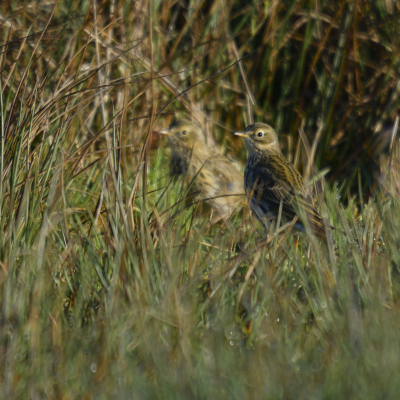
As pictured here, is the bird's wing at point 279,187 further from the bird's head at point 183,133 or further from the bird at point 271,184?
the bird's head at point 183,133

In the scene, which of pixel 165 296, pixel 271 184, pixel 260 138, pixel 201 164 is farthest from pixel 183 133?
pixel 165 296

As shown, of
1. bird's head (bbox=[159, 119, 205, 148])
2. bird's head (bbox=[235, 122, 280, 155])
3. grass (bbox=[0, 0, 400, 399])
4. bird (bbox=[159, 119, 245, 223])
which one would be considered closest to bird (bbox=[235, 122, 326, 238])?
bird's head (bbox=[235, 122, 280, 155])

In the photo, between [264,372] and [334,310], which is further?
[334,310]

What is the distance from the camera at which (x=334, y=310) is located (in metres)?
2.39

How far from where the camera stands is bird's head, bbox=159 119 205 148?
5.41 meters

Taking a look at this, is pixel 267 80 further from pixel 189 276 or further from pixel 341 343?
pixel 341 343

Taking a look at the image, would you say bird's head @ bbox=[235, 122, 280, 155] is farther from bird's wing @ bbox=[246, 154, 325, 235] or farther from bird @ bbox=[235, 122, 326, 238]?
bird's wing @ bbox=[246, 154, 325, 235]

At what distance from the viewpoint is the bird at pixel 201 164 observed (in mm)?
5191

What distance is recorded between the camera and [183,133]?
5426 millimetres

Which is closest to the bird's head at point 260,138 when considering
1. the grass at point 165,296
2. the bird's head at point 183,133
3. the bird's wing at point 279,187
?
the bird's wing at point 279,187

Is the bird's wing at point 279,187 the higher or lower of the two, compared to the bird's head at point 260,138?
higher

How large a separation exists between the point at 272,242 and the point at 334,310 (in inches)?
25.9

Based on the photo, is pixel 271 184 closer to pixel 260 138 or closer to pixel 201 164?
pixel 260 138

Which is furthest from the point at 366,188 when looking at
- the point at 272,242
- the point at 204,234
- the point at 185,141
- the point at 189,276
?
the point at 189,276
